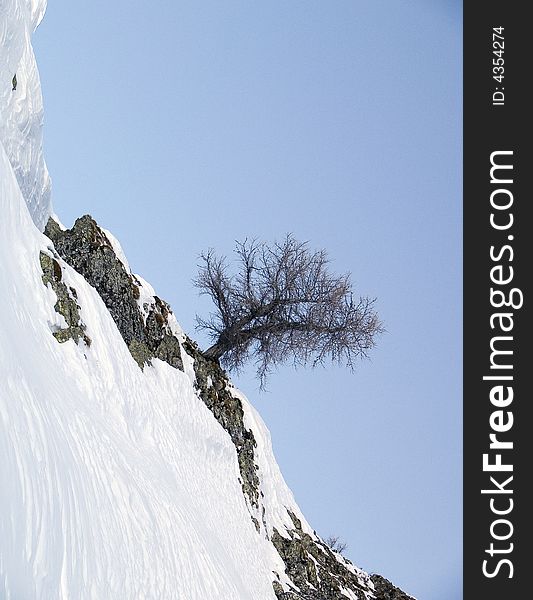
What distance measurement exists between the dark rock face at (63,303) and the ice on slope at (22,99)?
3.77 feet

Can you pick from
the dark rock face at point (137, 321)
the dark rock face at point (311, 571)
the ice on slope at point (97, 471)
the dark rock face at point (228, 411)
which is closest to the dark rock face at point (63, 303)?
the ice on slope at point (97, 471)

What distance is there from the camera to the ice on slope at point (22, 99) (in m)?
6.99

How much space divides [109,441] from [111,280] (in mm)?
4405

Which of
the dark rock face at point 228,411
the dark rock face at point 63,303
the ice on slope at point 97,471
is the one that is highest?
the dark rock face at point 228,411

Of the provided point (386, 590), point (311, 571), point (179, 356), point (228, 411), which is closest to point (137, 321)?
point (179, 356)

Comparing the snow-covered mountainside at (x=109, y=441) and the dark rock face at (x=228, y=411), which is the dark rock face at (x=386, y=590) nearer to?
the snow-covered mountainside at (x=109, y=441)

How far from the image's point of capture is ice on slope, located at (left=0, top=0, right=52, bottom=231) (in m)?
6.99

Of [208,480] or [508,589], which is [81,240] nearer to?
[208,480]

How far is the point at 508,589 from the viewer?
9391mm

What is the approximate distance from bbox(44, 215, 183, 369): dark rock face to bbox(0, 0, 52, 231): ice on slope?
1.36 metres

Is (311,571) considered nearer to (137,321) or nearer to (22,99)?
(137,321)

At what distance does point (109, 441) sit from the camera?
23.3 ft

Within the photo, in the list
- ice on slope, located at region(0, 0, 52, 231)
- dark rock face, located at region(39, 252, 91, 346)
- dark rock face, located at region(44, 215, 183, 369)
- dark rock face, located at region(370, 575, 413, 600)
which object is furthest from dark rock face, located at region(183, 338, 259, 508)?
ice on slope, located at region(0, 0, 52, 231)

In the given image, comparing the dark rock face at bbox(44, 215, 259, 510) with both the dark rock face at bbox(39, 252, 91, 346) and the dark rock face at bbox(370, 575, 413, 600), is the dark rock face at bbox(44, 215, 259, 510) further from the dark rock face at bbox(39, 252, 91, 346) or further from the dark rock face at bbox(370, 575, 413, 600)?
the dark rock face at bbox(370, 575, 413, 600)
